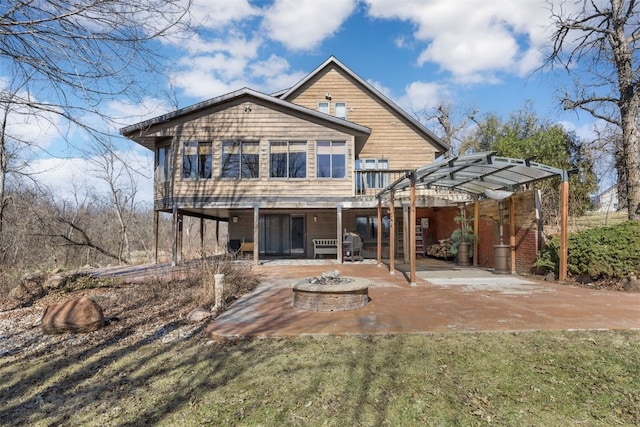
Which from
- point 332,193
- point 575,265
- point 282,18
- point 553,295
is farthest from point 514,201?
point 282,18

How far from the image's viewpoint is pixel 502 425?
2482 millimetres

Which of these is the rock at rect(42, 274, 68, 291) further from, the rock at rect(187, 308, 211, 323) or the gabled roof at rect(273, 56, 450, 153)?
the gabled roof at rect(273, 56, 450, 153)

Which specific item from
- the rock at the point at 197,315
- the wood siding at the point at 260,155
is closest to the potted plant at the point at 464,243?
the wood siding at the point at 260,155

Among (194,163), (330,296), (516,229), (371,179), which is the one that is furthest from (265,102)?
(330,296)

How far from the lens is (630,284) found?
6605mm

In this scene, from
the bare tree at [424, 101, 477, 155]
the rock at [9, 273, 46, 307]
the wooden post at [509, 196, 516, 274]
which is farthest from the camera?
the bare tree at [424, 101, 477, 155]

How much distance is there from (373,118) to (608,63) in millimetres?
8216

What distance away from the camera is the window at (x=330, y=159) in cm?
1277

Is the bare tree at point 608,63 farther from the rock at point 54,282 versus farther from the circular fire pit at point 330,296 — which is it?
the rock at point 54,282

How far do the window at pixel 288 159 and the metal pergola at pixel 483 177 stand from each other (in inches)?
127

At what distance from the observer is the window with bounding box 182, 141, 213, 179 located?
12.5 m

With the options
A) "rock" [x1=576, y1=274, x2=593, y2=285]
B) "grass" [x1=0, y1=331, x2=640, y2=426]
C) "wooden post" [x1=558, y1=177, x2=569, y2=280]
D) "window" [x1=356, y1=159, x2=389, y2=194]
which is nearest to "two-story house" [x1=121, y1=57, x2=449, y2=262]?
"window" [x1=356, y1=159, x2=389, y2=194]

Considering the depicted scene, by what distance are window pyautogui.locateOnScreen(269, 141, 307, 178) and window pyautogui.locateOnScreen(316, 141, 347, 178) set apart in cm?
51

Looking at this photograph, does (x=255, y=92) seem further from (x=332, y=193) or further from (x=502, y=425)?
(x=502, y=425)
